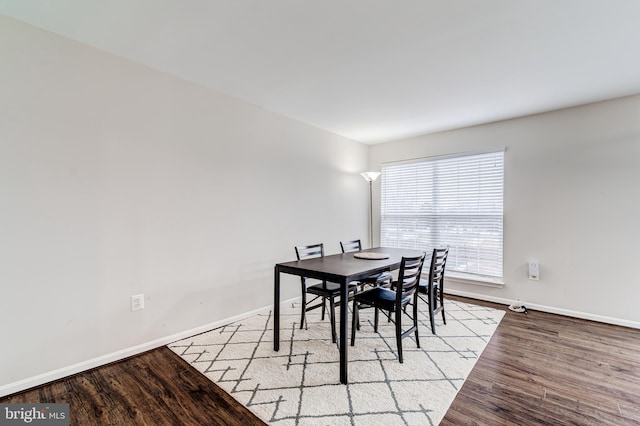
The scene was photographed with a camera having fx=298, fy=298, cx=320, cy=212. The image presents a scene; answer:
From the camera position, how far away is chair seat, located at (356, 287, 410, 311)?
239 cm

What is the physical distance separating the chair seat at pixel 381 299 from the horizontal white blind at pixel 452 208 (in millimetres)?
2085

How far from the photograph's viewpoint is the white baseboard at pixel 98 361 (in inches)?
76.1

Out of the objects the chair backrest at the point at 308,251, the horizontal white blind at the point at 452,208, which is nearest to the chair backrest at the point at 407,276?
the chair backrest at the point at 308,251

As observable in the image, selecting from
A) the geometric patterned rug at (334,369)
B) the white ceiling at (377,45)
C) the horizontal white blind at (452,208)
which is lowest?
the geometric patterned rug at (334,369)

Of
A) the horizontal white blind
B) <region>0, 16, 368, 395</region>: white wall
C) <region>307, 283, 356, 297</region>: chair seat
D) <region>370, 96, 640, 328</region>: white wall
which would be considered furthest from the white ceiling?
<region>307, 283, 356, 297</region>: chair seat

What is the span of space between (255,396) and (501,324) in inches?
103

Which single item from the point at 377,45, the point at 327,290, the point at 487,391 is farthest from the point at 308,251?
the point at 377,45

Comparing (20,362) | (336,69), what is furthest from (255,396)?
(336,69)

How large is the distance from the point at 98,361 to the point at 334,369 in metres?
1.78

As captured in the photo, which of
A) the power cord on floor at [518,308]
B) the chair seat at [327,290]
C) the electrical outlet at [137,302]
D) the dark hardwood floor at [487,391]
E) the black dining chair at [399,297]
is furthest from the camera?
the power cord on floor at [518,308]

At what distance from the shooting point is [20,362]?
6.40ft

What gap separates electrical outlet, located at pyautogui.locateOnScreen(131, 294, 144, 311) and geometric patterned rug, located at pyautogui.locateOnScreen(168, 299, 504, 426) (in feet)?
1.56

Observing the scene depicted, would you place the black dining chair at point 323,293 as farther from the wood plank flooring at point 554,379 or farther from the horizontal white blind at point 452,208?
the horizontal white blind at point 452,208

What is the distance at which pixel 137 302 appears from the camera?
2471mm
